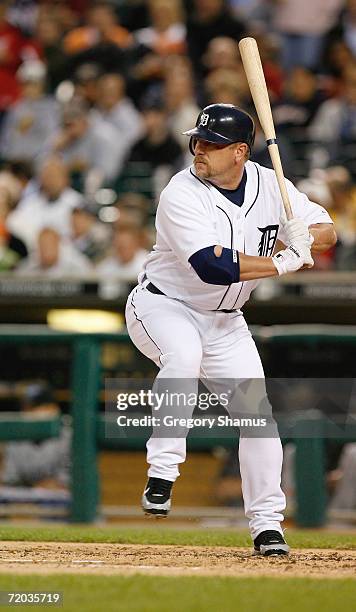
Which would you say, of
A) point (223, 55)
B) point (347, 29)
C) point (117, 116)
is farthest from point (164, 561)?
point (347, 29)

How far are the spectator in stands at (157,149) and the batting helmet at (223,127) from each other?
17.7 ft

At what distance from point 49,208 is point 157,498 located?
222 inches

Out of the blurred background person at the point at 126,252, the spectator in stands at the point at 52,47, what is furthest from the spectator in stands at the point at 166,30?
the blurred background person at the point at 126,252

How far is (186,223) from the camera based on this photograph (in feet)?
16.5

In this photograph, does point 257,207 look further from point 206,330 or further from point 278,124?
point 278,124

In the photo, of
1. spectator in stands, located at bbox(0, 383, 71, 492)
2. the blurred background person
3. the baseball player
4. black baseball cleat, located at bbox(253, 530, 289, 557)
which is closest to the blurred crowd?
the blurred background person

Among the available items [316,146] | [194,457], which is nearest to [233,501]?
[194,457]

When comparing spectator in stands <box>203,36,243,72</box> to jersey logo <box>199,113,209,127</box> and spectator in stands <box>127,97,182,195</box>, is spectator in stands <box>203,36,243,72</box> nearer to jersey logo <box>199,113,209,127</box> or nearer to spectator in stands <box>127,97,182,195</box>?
spectator in stands <box>127,97,182,195</box>

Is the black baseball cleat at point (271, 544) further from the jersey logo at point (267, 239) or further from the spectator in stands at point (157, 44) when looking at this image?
the spectator in stands at point (157, 44)

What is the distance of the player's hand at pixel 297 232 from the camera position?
509cm

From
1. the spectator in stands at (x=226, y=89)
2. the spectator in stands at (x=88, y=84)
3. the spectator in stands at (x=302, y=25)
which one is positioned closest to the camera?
the spectator in stands at (x=226, y=89)

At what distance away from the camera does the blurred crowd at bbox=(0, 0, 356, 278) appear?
9.84m

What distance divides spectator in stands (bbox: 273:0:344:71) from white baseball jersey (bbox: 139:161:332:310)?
6828mm

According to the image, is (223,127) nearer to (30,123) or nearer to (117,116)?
(117,116)
